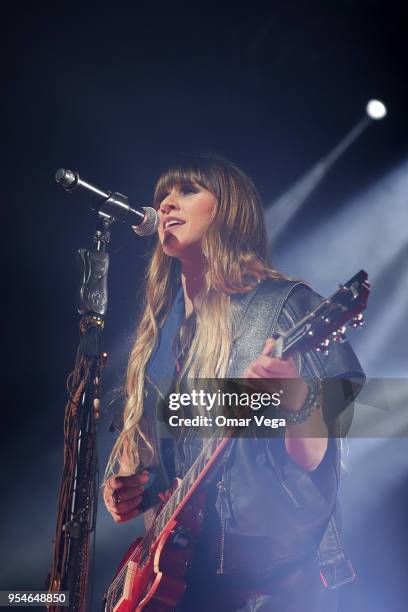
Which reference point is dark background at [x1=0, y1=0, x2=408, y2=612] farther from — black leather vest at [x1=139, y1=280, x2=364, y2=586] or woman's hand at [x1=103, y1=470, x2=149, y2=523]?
black leather vest at [x1=139, y1=280, x2=364, y2=586]

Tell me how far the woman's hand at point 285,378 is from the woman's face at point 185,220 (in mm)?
862

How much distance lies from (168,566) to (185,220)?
52.4 inches

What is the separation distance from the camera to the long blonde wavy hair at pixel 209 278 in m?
2.41

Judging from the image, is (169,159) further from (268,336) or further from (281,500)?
(281,500)

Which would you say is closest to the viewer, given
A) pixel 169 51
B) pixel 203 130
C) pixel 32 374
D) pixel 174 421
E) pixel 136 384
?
pixel 174 421

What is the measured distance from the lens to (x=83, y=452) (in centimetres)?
208

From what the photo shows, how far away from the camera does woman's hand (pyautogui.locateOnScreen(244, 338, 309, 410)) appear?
179 centimetres

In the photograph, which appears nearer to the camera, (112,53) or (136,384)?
(136,384)

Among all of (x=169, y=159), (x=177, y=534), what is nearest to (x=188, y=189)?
(x=169, y=159)

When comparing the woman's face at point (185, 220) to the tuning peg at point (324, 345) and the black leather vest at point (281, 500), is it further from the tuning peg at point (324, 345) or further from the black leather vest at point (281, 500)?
the tuning peg at point (324, 345)

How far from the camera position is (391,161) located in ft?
10.2

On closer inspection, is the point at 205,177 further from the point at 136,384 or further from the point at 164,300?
the point at 136,384

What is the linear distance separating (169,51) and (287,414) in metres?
2.23

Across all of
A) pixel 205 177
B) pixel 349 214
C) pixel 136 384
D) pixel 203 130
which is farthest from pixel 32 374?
pixel 349 214
